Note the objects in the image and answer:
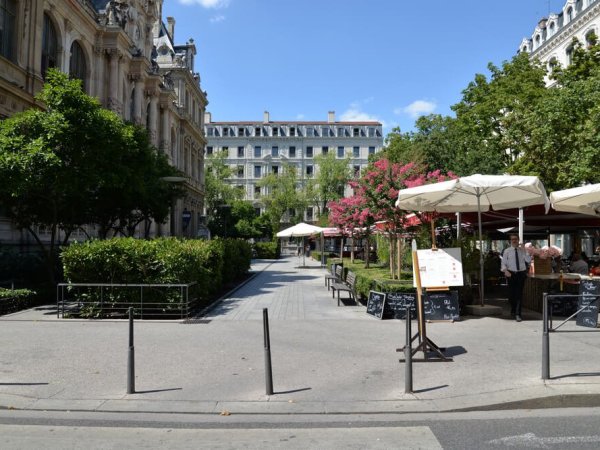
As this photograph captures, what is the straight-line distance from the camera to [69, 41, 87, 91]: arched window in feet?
90.8

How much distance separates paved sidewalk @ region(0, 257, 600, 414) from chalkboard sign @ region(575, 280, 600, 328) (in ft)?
0.89

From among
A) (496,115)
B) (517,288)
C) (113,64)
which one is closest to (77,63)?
(113,64)

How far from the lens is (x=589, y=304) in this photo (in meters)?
9.66

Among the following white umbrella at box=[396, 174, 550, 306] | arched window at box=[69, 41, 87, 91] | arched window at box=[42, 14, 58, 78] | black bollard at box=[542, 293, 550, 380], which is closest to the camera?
black bollard at box=[542, 293, 550, 380]

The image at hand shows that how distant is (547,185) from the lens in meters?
25.1

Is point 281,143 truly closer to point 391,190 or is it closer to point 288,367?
point 391,190

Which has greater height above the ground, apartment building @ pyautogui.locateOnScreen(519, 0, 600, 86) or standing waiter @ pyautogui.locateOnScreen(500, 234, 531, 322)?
apartment building @ pyautogui.locateOnScreen(519, 0, 600, 86)

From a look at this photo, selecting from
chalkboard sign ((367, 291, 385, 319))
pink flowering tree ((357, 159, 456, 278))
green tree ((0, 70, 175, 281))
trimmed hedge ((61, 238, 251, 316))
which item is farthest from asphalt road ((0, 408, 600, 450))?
pink flowering tree ((357, 159, 456, 278))

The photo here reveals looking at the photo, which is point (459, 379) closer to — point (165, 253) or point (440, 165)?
point (165, 253)

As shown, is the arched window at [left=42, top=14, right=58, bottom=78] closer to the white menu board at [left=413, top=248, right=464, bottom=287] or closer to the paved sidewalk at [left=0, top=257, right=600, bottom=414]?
the paved sidewalk at [left=0, top=257, right=600, bottom=414]

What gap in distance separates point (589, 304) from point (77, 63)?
92.0ft

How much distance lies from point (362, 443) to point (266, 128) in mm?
84444

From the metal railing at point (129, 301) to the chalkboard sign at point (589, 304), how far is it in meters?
8.07

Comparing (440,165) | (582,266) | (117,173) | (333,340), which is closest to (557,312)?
(582,266)
